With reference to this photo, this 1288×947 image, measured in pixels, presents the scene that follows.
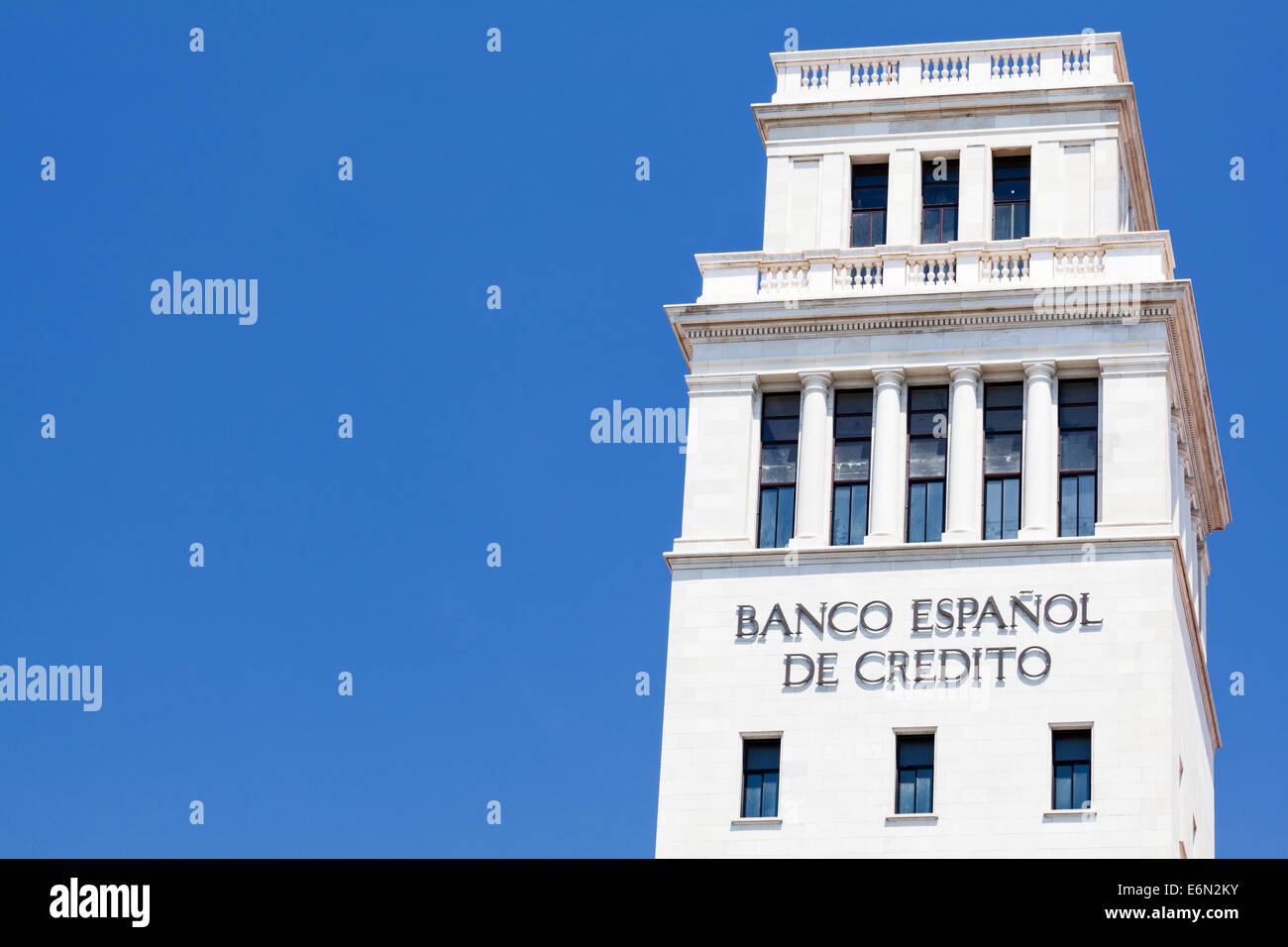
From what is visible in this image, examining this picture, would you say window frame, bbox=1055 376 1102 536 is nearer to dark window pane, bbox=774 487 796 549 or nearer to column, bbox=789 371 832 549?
column, bbox=789 371 832 549

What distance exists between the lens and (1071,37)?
233ft

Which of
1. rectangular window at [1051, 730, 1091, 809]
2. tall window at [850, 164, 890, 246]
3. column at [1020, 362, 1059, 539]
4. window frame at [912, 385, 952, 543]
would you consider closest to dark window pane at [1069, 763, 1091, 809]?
rectangular window at [1051, 730, 1091, 809]

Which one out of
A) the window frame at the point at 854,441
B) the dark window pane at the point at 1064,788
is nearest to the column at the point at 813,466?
the window frame at the point at 854,441

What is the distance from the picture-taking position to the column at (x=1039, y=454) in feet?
210

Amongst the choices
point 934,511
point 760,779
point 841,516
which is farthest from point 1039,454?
point 760,779

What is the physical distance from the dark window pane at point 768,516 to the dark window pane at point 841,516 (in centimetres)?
143

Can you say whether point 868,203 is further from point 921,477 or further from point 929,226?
point 921,477

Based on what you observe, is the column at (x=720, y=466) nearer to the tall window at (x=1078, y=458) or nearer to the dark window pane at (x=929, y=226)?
the dark window pane at (x=929, y=226)

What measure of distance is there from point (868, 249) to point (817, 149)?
421 centimetres

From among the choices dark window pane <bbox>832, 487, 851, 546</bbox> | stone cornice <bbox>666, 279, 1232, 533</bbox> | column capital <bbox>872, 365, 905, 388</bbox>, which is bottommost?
dark window pane <bbox>832, 487, 851, 546</bbox>

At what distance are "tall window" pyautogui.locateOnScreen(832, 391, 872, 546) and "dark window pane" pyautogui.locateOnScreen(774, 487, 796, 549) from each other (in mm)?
1021

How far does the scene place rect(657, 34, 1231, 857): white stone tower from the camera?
6194 centimetres
